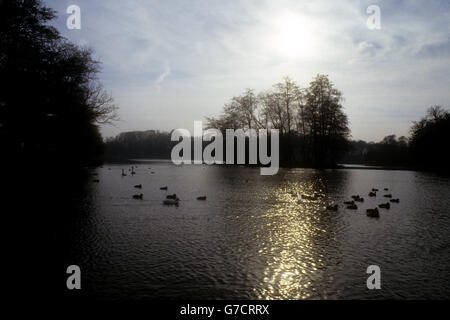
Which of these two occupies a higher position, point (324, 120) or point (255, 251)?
point (324, 120)

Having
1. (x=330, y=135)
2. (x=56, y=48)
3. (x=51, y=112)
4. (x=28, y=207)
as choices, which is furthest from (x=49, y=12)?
(x=330, y=135)

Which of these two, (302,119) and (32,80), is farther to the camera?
(302,119)

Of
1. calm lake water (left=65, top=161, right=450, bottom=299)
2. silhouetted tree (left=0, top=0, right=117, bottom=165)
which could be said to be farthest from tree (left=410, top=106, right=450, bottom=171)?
silhouetted tree (left=0, top=0, right=117, bottom=165)

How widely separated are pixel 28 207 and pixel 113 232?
695 centimetres

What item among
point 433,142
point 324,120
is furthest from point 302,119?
point 433,142

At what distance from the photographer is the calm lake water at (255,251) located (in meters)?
5.53

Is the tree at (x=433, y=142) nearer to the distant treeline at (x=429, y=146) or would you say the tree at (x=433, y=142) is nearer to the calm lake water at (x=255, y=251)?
the distant treeline at (x=429, y=146)

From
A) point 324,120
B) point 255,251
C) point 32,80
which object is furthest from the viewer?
point 324,120

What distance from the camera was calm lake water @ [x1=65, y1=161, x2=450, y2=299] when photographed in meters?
5.53

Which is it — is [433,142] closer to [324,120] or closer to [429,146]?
[429,146]

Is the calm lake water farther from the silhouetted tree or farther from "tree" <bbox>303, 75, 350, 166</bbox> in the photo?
"tree" <bbox>303, 75, 350, 166</bbox>

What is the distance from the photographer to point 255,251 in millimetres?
7758

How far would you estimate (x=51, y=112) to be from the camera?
2883 cm

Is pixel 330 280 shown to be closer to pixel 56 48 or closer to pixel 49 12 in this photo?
pixel 49 12
